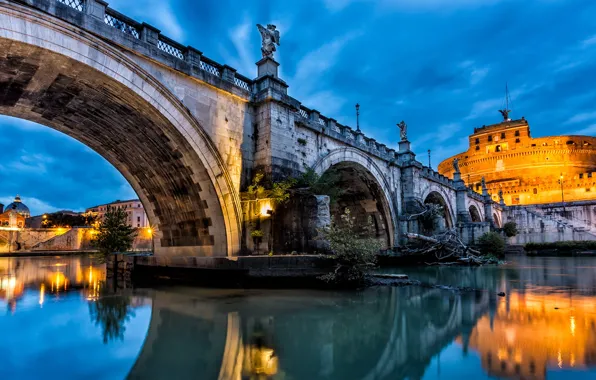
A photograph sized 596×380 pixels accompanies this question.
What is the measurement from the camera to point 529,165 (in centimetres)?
6350

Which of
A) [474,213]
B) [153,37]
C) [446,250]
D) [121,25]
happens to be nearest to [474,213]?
[474,213]

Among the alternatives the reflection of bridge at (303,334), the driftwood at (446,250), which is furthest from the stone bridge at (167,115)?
the driftwood at (446,250)

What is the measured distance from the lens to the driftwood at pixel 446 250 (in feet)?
59.0

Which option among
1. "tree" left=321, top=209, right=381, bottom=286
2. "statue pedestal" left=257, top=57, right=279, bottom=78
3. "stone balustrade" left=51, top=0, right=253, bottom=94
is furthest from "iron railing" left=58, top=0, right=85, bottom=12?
"tree" left=321, top=209, right=381, bottom=286

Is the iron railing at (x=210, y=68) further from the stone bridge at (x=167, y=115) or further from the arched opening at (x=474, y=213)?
the arched opening at (x=474, y=213)

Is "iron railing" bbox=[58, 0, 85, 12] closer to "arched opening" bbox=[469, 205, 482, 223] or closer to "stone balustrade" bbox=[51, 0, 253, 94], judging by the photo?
"stone balustrade" bbox=[51, 0, 253, 94]

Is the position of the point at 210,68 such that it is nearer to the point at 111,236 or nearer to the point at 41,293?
the point at 41,293

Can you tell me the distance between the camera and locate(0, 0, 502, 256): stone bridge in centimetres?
862

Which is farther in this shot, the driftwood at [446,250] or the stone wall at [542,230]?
the stone wall at [542,230]

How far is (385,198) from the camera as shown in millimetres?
22391

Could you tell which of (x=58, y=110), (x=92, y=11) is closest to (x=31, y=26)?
(x=92, y=11)

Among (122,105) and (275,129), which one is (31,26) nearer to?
(122,105)

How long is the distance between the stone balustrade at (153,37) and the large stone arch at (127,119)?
0.71m

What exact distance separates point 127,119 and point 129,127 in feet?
1.42
